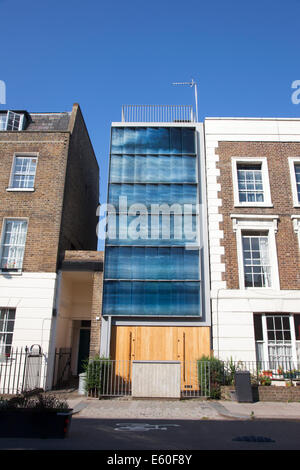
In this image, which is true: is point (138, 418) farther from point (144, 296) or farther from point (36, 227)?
point (36, 227)

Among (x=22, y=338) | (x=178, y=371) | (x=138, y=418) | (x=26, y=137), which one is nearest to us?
(x=138, y=418)

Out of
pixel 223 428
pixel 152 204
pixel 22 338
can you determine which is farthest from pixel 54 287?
pixel 223 428

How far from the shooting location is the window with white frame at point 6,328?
14761 millimetres

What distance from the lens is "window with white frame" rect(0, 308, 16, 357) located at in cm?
1476

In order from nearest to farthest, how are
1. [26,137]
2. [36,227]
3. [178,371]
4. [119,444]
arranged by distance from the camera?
[119,444], [178,371], [36,227], [26,137]

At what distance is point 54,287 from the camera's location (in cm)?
1525

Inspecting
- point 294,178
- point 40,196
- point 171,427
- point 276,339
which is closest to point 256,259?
point 276,339

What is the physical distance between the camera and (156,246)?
15.7 metres

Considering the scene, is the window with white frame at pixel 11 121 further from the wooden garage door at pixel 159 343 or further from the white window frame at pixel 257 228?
the white window frame at pixel 257 228

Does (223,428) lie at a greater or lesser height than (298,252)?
lesser

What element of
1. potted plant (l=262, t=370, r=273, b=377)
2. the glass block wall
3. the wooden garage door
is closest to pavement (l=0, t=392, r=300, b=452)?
potted plant (l=262, t=370, r=273, b=377)

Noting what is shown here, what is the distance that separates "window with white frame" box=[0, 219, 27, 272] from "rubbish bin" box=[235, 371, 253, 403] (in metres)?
9.90

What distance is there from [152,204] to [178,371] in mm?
7349

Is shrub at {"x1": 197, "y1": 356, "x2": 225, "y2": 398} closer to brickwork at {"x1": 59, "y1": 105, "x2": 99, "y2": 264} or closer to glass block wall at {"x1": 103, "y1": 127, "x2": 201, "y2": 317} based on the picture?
glass block wall at {"x1": 103, "y1": 127, "x2": 201, "y2": 317}
